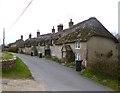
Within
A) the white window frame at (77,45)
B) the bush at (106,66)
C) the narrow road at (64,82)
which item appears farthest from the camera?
the white window frame at (77,45)

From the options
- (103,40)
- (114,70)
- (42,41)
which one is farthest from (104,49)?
(42,41)

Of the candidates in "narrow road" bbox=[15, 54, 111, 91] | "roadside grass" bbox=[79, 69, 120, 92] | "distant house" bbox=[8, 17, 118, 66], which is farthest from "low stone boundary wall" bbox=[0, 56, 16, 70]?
"distant house" bbox=[8, 17, 118, 66]

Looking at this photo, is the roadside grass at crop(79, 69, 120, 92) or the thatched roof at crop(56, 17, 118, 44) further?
the thatched roof at crop(56, 17, 118, 44)

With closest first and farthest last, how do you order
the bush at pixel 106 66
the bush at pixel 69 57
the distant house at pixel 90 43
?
1. the bush at pixel 106 66
2. the distant house at pixel 90 43
3. the bush at pixel 69 57

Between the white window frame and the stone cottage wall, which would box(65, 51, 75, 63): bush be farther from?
the stone cottage wall

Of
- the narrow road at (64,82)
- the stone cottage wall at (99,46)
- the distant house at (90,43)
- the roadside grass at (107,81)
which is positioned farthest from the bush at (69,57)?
the narrow road at (64,82)

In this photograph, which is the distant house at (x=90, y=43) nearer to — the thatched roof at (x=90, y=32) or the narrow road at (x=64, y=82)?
the thatched roof at (x=90, y=32)

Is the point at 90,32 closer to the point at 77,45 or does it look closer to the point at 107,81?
the point at 77,45

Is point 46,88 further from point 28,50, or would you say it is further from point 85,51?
point 28,50

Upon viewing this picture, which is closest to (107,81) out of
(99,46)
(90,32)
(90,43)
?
(90,43)

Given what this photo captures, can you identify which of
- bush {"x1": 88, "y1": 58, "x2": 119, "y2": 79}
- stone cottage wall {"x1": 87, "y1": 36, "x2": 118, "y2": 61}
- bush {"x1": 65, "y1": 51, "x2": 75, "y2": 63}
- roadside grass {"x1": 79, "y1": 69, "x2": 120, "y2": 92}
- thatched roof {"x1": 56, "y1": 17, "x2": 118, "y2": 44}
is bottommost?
roadside grass {"x1": 79, "y1": 69, "x2": 120, "y2": 92}

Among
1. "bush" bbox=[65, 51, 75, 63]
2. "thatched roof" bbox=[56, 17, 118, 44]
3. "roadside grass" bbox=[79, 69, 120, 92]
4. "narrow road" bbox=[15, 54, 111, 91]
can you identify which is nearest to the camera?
"narrow road" bbox=[15, 54, 111, 91]

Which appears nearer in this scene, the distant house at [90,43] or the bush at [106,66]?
the bush at [106,66]

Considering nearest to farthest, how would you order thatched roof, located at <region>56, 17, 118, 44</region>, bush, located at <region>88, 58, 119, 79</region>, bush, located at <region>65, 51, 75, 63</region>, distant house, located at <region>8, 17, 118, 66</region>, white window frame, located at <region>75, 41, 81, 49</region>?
1. bush, located at <region>88, 58, 119, 79</region>
2. distant house, located at <region>8, 17, 118, 66</region>
3. thatched roof, located at <region>56, 17, 118, 44</region>
4. white window frame, located at <region>75, 41, 81, 49</region>
5. bush, located at <region>65, 51, 75, 63</region>
